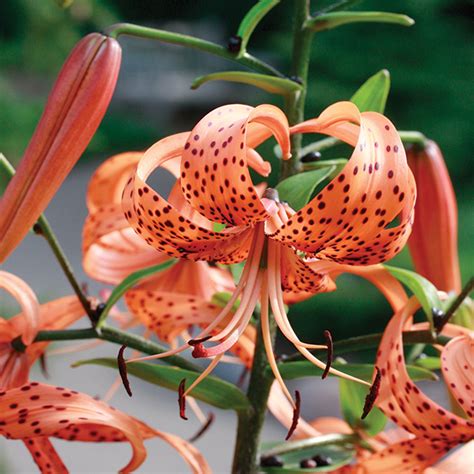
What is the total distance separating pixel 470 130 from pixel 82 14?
2039 mm

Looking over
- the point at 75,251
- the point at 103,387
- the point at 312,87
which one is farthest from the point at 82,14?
the point at 75,251

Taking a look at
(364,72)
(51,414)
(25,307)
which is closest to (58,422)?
(51,414)

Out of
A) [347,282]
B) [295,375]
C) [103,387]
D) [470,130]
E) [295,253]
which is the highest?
[295,253]

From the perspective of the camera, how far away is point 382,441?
89cm

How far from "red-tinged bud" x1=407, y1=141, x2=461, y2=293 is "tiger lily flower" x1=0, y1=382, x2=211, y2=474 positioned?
278mm

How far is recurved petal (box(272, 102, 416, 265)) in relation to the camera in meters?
0.55

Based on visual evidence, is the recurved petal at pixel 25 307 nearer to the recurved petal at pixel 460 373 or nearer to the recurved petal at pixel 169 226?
the recurved petal at pixel 169 226

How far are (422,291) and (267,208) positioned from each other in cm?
14

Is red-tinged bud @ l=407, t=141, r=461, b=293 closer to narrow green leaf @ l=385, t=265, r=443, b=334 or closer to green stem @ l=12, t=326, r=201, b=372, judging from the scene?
narrow green leaf @ l=385, t=265, r=443, b=334

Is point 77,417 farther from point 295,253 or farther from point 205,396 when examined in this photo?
point 295,253

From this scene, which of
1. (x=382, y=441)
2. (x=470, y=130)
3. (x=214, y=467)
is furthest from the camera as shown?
(x=470, y=130)

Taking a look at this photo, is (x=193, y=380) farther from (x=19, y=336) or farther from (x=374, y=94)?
(x=374, y=94)

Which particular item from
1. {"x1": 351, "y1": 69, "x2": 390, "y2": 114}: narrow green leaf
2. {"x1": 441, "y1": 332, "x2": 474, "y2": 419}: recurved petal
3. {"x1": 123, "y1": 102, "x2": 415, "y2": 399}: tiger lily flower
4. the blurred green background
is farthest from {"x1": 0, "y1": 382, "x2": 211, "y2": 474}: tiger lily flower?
the blurred green background

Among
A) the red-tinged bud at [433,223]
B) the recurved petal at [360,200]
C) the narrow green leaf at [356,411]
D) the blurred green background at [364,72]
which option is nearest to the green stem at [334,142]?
the red-tinged bud at [433,223]
